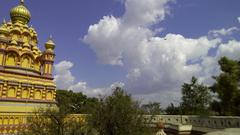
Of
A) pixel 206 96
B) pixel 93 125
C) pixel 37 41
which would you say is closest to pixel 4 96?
pixel 37 41

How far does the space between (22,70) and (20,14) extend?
10.9 m

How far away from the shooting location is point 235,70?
28578 millimetres

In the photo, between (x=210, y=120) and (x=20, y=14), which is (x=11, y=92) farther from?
(x=210, y=120)

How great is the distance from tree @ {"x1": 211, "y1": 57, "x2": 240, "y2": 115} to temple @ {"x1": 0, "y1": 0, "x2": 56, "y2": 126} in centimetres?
2100

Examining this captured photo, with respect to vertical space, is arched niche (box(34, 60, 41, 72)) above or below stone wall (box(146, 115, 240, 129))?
above

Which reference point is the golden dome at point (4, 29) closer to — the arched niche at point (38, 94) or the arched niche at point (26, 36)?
the arched niche at point (26, 36)

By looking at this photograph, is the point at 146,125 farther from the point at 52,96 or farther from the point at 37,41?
the point at 37,41

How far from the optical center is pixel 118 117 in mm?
17266

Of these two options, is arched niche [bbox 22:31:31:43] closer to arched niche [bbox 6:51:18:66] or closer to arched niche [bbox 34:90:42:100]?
arched niche [bbox 6:51:18:66]

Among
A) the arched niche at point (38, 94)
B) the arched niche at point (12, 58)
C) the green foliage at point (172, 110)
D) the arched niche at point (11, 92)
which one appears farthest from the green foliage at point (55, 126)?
the green foliage at point (172, 110)

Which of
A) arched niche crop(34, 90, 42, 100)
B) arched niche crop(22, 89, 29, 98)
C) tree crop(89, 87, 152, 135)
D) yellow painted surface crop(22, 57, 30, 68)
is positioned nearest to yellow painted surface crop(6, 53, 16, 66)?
yellow painted surface crop(22, 57, 30, 68)

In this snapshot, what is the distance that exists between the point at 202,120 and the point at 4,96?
2402 cm

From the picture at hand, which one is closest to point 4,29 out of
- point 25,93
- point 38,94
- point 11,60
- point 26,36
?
point 11,60

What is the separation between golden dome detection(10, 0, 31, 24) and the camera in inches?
1678
